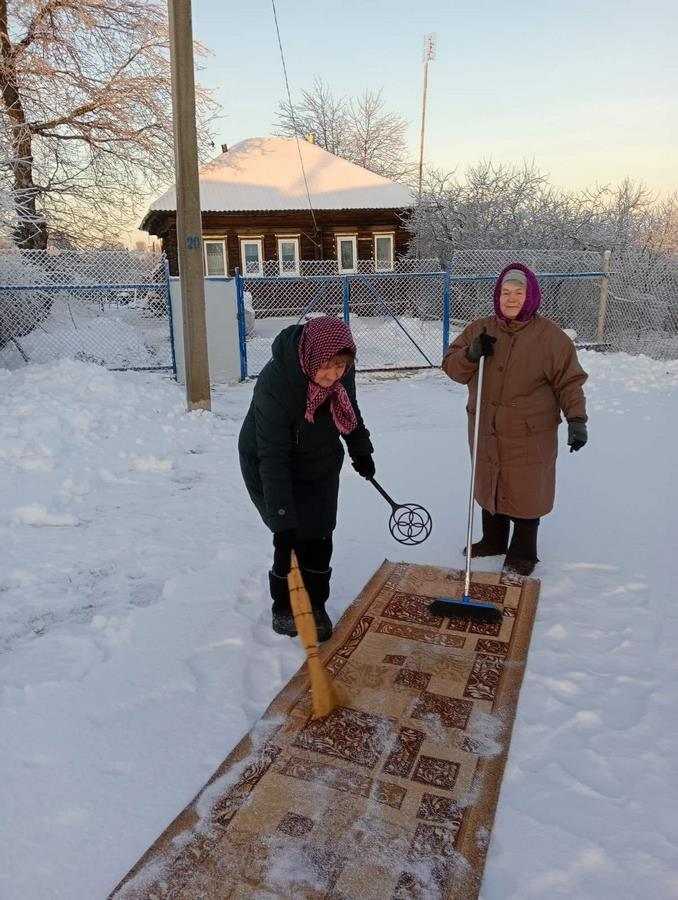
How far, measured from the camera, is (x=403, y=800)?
2199mm

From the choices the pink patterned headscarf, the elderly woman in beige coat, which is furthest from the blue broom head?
the pink patterned headscarf

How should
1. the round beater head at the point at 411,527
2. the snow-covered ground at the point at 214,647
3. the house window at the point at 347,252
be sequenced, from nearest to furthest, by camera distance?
the snow-covered ground at the point at 214,647
the round beater head at the point at 411,527
the house window at the point at 347,252

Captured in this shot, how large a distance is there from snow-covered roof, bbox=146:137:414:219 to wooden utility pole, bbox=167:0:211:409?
14.2 metres

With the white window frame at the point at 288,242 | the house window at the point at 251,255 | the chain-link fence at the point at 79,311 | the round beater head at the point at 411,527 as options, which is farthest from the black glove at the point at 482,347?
the white window frame at the point at 288,242

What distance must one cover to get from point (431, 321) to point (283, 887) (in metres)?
16.4

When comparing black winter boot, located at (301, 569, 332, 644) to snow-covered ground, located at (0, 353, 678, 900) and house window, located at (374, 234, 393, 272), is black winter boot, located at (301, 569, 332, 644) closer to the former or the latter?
snow-covered ground, located at (0, 353, 678, 900)

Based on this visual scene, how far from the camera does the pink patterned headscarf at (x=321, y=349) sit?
8.74 feet

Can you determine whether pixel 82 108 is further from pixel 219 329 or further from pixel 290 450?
pixel 290 450

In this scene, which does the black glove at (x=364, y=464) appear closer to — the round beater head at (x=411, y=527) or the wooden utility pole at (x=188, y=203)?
the round beater head at (x=411, y=527)

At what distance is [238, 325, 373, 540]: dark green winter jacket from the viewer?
282 cm

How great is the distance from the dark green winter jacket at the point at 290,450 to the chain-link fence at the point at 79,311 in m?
8.03

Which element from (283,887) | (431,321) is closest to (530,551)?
(283,887)

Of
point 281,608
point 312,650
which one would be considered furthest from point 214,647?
point 312,650

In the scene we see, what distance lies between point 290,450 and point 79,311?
14435 mm
